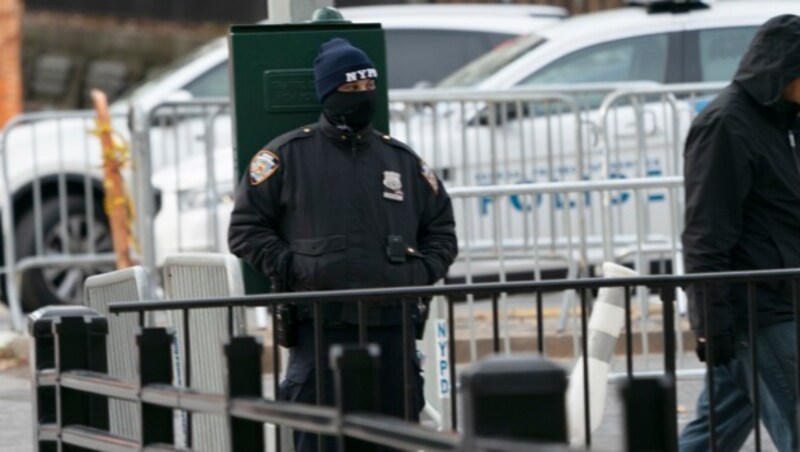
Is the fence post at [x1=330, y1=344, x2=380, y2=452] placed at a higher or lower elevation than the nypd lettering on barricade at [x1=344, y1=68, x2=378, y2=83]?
lower

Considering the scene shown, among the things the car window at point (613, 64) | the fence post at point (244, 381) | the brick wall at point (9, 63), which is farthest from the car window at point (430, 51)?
the fence post at point (244, 381)

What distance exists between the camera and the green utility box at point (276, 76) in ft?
21.1

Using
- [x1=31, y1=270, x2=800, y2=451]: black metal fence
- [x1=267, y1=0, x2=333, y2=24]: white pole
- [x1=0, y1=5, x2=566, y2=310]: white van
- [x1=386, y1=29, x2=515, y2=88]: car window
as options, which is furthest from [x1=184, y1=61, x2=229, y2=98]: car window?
[x1=31, y1=270, x2=800, y2=451]: black metal fence

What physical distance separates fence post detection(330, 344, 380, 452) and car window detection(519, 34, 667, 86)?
867 cm

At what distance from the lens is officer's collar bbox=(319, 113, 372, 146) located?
20.4 feet

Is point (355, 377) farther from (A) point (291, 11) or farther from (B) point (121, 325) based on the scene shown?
(A) point (291, 11)

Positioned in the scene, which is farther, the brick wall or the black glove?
the brick wall

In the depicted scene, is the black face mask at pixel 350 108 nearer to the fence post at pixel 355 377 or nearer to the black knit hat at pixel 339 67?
the black knit hat at pixel 339 67

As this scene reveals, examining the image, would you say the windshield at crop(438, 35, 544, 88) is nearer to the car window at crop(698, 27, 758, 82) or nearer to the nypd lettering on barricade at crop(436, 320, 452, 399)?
the car window at crop(698, 27, 758, 82)

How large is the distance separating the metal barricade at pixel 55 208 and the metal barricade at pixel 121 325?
577 centimetres

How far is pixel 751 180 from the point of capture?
250 inches

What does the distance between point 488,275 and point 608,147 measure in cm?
103

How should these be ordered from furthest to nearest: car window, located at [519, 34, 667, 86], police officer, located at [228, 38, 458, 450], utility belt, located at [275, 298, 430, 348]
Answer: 1. car window, located at [519, 34, 667, 86]
2. police officer, located at [228, 38, 458, 450]
3. utility belt, located at [275, 298, 430, 348]

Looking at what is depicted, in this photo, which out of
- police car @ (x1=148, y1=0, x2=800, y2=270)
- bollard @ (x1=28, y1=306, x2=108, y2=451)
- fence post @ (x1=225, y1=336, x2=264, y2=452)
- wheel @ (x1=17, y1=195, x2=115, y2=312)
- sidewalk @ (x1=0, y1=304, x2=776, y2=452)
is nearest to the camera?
fence post @ (x1=225, y1=336, x2=264, y2=452)
